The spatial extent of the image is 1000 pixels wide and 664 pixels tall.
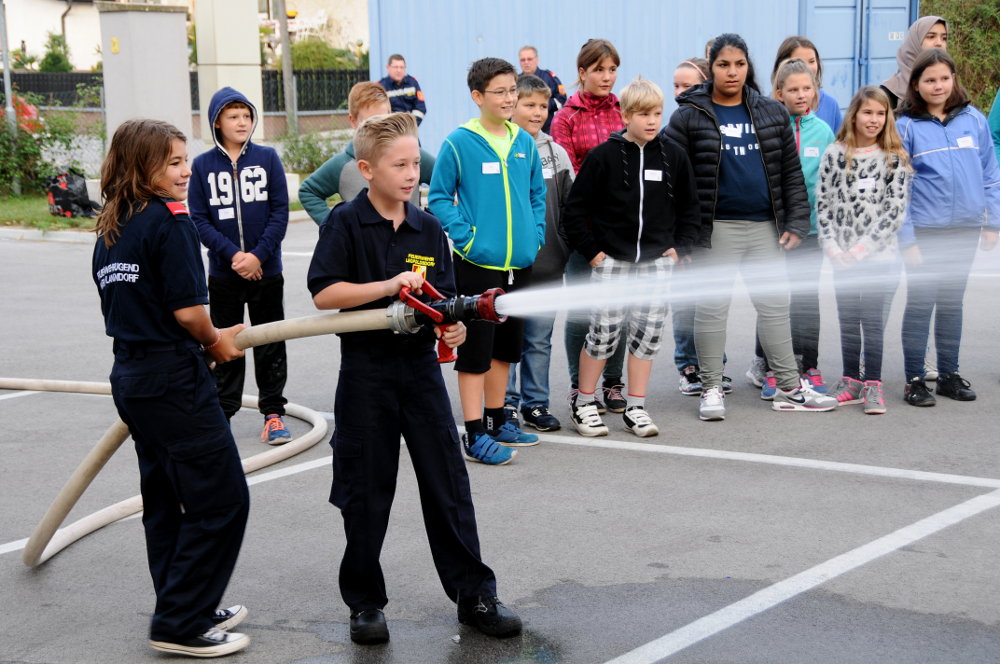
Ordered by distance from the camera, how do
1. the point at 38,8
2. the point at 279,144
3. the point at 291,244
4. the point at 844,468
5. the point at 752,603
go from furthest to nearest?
the point at 38,8 → the point at 279,144 → the point at 291,244 → the point at 844,468 → the point at 752,603

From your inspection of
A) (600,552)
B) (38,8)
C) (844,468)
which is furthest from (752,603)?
(38,8)

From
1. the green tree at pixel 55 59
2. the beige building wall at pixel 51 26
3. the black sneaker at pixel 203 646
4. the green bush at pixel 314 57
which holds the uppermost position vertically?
the beige building wall at pixel 51 26

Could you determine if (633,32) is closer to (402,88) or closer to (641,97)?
(402,88)

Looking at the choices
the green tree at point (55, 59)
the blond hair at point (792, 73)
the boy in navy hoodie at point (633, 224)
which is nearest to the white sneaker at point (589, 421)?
the boy in navy hoodie at point (633, 224)

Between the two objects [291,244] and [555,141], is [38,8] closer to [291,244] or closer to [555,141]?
[291,244]

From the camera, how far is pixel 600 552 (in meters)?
5.21

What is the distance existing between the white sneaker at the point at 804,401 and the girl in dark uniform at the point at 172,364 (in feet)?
14.2

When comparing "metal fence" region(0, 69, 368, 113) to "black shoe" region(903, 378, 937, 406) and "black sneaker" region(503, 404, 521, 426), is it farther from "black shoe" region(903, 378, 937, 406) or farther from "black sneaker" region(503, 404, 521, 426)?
"black shoe" region(903, 378, 937, 406)

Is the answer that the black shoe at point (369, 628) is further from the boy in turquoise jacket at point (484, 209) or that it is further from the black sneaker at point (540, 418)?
the black sneaker at point (540, 418)

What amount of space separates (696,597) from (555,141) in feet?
13.3

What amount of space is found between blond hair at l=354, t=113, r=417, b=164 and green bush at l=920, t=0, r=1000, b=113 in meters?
22.3

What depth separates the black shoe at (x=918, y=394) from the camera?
7684 millimetres

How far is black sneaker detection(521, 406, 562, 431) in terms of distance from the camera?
731 centimetres

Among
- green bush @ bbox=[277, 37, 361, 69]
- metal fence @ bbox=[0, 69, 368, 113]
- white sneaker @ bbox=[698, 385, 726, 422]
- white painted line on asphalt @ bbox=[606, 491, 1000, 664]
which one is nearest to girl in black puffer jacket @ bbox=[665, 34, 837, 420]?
white sneaker @ bbox=[698, 385, 726, 422]
